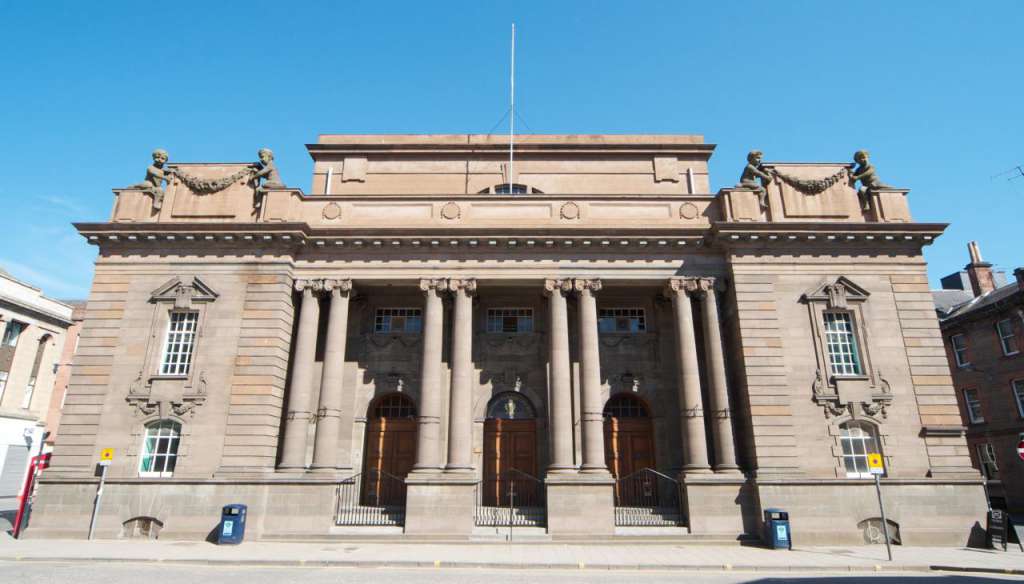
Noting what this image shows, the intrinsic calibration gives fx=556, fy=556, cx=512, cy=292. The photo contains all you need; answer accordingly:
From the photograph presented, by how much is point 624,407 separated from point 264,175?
16120mm

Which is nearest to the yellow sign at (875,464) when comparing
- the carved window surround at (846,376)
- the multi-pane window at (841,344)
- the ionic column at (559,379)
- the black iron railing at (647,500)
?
the carved window surround at (846,376)

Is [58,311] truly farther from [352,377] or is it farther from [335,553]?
[335,553]

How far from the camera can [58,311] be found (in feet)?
127

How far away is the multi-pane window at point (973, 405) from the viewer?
3072 centimetres

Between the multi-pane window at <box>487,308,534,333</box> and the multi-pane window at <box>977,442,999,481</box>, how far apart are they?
26.6 meters

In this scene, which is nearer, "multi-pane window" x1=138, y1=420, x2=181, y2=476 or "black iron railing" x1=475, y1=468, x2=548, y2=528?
"multi-pane window" x1=138, y1=420, x2=181, y2=476

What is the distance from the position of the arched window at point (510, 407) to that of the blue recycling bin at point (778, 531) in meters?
8.53

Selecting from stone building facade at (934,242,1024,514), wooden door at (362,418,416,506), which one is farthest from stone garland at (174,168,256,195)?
stone building facade at (934,242,1024,514)

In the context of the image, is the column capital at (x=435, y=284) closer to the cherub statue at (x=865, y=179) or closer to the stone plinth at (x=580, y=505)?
the stone plinth at (x=580, y=505)

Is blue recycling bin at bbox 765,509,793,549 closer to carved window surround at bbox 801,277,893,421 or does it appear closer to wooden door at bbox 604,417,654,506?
carved window surround at bbox 801,277,893,421

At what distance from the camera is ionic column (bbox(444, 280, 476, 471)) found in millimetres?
18000

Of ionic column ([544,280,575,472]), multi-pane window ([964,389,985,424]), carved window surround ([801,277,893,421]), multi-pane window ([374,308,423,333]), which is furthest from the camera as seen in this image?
multi-pane window ([964,389,985,424])

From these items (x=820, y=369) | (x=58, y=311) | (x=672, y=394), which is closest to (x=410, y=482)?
(x=672, y=394)

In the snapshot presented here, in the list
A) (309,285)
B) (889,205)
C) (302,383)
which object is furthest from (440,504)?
(889,205)
